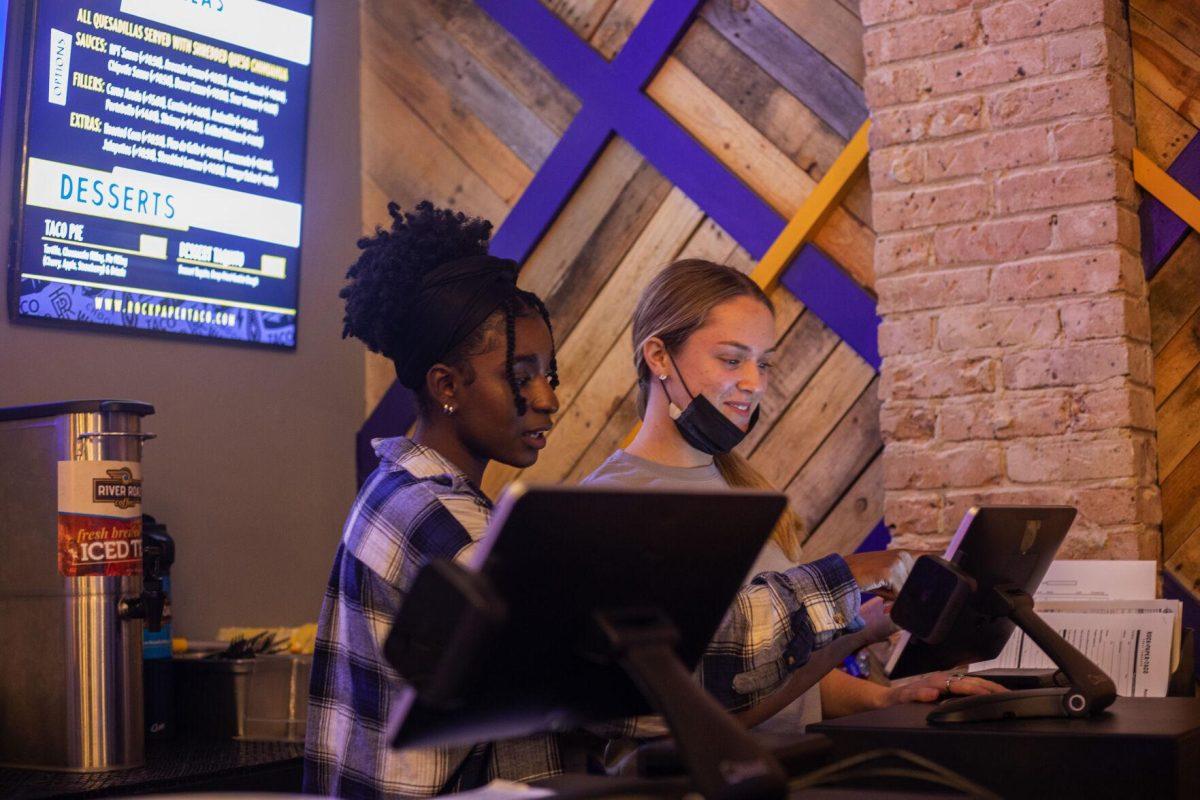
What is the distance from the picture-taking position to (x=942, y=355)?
102 inches

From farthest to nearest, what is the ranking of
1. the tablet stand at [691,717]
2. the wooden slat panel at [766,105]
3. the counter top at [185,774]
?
the wooden slat panel at [766,105] → the counter top at [185,774] → the tablet stand at [691,717]

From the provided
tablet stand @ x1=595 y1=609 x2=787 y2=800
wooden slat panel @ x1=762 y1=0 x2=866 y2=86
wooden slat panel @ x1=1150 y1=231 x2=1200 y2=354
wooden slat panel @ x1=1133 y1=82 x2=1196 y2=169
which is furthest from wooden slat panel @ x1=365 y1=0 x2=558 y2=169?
tablet stand @ x1=595 y1=609 x2=787 y2=800

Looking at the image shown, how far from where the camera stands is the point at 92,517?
2186 mm

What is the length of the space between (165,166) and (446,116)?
0.87 meters

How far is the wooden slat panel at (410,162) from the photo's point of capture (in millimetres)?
3584

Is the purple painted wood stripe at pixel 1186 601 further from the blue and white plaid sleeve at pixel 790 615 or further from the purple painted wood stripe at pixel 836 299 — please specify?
the blue and white plaid sleeve at pixel 790 615

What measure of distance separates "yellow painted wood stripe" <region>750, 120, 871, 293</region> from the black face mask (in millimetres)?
856

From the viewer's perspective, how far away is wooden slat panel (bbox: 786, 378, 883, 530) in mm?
2943

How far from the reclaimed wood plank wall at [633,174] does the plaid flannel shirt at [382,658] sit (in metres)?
A: 1.59

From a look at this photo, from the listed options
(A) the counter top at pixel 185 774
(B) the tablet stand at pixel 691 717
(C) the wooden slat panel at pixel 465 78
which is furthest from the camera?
(C) the wooden slat panel at pixel 465 78

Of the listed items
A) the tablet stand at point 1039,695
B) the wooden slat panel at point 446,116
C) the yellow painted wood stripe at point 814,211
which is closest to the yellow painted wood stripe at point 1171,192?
the yellow painted wood stripe at point 814,211

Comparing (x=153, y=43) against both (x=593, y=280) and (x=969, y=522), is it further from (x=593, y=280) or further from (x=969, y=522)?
(x=969, y=522)

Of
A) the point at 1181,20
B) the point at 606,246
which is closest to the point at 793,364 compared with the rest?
the point at 606,246

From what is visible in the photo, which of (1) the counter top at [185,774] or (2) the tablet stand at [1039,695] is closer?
(2) the tablet stand at [1039,695]
